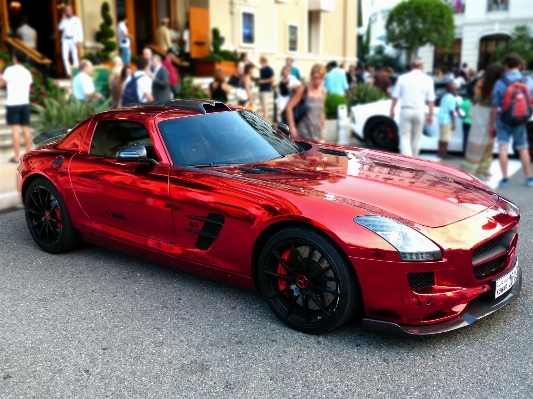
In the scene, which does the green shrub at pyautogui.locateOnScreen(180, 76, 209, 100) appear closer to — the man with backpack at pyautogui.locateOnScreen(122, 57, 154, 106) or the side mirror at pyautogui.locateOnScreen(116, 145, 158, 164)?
the man with backpack at pyautogui.locateOnScreen(122, 57, 154, 106)

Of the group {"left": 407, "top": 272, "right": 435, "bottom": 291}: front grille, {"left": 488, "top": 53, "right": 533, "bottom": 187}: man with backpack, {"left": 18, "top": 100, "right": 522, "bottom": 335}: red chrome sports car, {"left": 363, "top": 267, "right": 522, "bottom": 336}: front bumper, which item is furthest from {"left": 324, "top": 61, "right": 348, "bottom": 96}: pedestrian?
{"left": 407, "top": 272, "right": 435, "bottom": 291}: front grille

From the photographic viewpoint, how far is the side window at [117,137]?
4.58 meters

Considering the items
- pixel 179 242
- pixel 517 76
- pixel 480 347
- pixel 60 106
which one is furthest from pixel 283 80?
pixel 480 347

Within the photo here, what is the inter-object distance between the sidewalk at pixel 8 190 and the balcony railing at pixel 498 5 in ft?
135

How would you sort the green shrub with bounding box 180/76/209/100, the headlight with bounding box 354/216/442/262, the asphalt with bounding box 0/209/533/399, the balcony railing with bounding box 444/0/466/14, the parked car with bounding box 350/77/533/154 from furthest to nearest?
the balcony railing with bounding box 444/0/466/14 → the green shrub with bounding box 180/76/209/100 → the parked car with bounding box 350/77/533/154 → the headlight with bounding box 354/216/442/262 → the asphalt with bounding box 0/209/533/399

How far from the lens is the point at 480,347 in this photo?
349 centimetres

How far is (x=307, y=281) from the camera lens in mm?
3590

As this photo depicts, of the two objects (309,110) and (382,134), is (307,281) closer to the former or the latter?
(309,110)

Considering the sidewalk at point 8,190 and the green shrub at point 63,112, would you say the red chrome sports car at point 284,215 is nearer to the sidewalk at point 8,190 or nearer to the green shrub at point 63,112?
the sidewalk at point 8,190

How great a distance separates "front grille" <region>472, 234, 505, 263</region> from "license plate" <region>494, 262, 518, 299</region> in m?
0.19

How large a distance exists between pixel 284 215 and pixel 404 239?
749 millimetres

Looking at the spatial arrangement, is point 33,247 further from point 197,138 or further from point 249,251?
point 249,251

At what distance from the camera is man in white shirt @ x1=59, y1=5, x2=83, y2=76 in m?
13.9

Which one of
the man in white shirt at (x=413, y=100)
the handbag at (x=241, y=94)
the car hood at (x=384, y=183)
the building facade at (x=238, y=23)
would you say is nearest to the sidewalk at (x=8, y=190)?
the car hood at (x=384, y=183)
